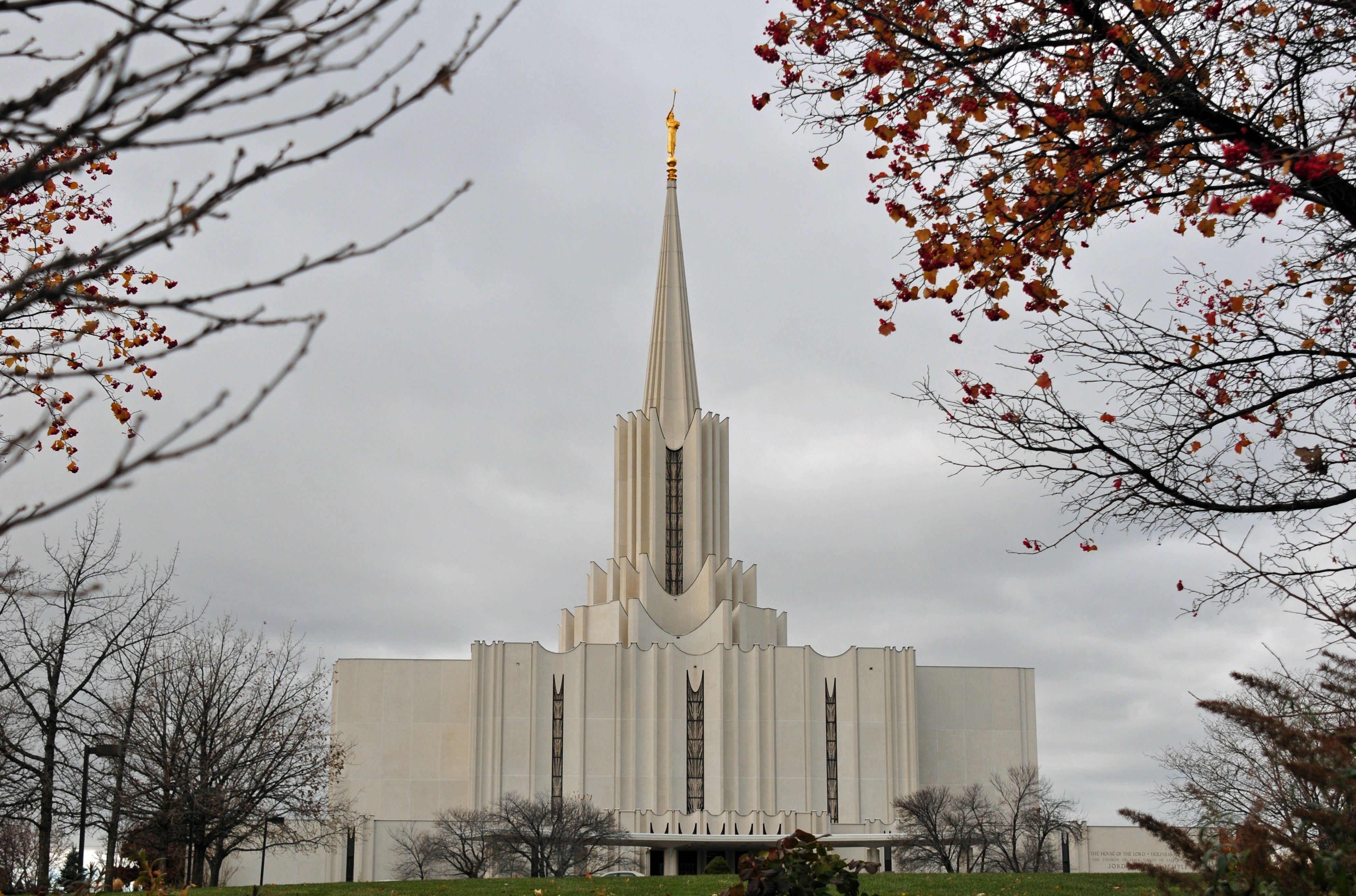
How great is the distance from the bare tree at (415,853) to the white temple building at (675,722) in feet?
2.32

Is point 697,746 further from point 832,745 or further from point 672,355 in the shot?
point 672,355

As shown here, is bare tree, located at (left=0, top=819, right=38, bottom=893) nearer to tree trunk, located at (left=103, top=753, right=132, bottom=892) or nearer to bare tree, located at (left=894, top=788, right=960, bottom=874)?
tree trunk, located at (left=103, top=753, right=132, bottom=892)

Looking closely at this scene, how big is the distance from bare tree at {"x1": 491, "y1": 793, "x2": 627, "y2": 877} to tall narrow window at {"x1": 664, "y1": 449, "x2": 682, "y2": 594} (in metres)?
16.6

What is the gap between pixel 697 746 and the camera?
62062mm

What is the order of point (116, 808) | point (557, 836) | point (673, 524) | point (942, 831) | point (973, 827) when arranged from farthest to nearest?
1. point (673, 524)
2. point (942, 831)
3. point (973, 827)
4. point (557, 836)
5. point (116, 808)

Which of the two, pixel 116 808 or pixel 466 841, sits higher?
pixel 116 808

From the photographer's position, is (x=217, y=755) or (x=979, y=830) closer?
(x=217, y=755)

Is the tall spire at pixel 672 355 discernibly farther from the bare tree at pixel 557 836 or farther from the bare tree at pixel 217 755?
the bare tree at pixel 217 755

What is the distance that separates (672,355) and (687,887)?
55.6 meters

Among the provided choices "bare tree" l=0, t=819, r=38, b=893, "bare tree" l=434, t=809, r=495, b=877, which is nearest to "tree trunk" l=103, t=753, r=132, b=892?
"bare tree" l=0, t=819, r=38, b=893

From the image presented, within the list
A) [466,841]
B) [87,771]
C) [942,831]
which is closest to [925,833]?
[942,831]

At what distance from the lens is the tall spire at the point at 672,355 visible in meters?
70.8

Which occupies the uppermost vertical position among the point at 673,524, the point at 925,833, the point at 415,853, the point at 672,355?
the point at 672,355

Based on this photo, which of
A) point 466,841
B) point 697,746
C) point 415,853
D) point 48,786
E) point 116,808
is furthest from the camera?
point 697,746
